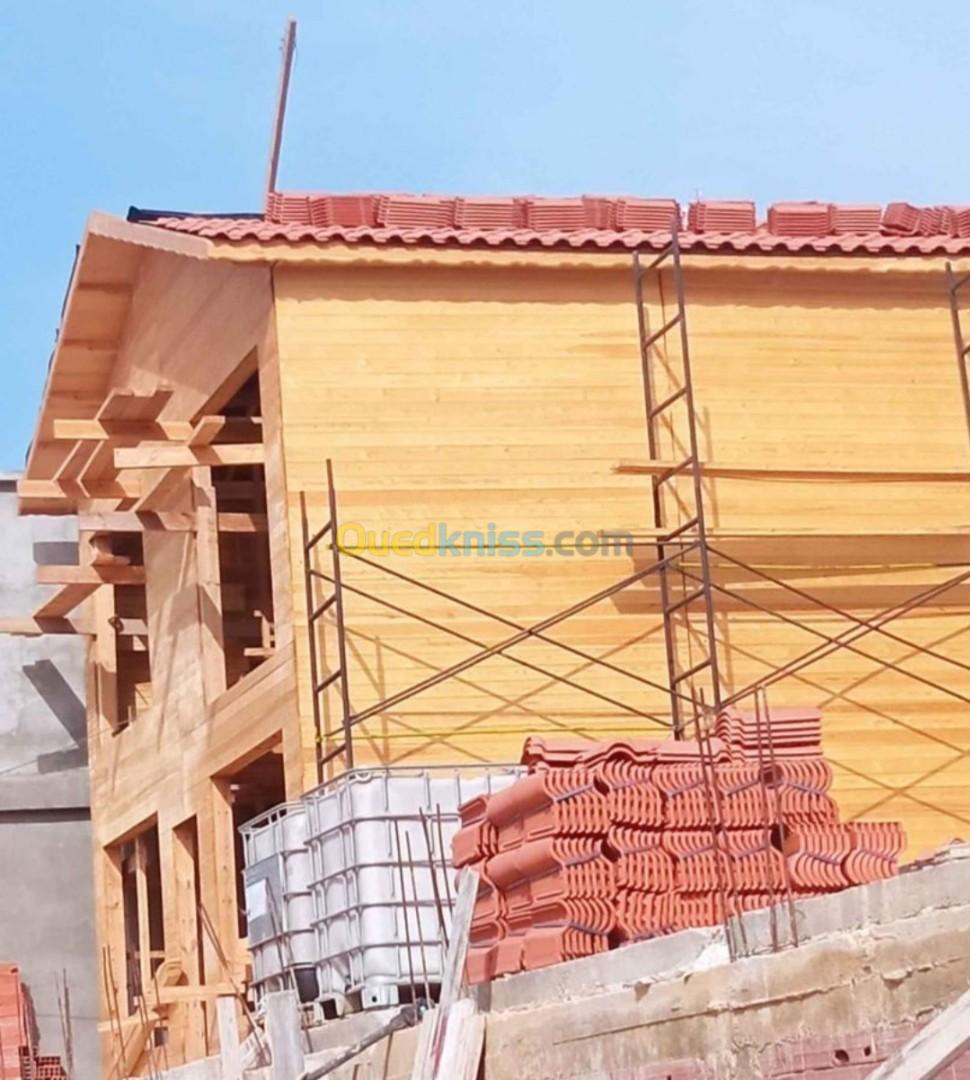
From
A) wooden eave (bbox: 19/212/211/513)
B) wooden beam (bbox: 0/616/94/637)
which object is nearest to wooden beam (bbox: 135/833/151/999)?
wooden beam (bbox: 0/616/94/637)

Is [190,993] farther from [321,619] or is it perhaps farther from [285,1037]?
[285,1037]

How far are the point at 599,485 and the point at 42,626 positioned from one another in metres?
9.34

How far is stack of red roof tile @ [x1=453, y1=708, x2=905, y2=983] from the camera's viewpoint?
536 inches

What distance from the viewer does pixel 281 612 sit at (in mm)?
19578

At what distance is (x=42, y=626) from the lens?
87.9 feet

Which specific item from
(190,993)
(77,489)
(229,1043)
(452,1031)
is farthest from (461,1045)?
(77,489)

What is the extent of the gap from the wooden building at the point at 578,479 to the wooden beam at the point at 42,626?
17.0ft

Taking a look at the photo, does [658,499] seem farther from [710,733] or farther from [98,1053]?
[98,1053]

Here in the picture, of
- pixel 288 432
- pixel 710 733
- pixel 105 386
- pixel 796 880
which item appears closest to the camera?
pixel 796 880

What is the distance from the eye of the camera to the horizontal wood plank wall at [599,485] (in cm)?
1941

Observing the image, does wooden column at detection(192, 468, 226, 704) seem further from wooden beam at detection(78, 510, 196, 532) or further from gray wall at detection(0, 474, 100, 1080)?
gray wall at detection(0, 474, 100, 1080)

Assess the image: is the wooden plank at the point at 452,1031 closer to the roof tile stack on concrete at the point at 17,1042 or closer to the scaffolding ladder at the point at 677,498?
the scaffolding ladder at the point at 677,498

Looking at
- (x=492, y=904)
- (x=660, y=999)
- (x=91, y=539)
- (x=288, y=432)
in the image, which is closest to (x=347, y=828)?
(x=492, y=904)

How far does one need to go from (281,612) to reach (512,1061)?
7909 mm
